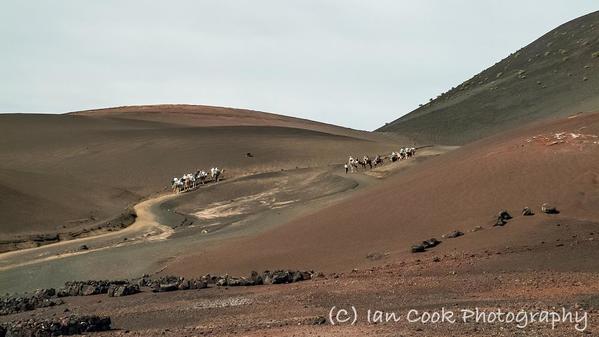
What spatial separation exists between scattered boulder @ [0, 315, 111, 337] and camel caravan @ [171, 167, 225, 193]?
31.9 m

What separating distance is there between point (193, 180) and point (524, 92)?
3534 cm

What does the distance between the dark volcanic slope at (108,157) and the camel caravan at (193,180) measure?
6.04 feet

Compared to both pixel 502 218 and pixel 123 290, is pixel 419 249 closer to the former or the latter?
pixel 502 218

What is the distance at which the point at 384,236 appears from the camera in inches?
786

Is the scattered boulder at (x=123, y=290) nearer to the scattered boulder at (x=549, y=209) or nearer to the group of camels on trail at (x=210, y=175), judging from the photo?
the scattered boulder at (x=549, y=209)

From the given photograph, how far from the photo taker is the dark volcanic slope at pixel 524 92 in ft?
202

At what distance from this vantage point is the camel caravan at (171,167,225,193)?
4544 centimetres

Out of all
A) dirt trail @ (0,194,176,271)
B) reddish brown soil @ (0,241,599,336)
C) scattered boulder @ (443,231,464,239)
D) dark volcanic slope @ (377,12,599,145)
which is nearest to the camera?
reddish brown soil @ (0,241,599,336)

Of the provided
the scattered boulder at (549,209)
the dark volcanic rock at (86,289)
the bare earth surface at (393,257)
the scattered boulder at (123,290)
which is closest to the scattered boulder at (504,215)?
the bare earth surface at (393,257)

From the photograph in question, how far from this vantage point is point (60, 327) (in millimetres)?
12320

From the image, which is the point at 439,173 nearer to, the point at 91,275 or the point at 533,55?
the point at 91,275

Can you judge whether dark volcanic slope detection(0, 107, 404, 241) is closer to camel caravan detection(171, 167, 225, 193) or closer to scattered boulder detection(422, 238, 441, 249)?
camel caravan detection(171, 167, 225, 193)

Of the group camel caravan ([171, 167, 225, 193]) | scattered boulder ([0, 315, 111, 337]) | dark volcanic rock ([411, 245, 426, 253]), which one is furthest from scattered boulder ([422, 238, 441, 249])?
camel caravan ([171, 167, 225, 193])

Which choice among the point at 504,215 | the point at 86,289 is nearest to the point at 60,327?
the point at 86,289
